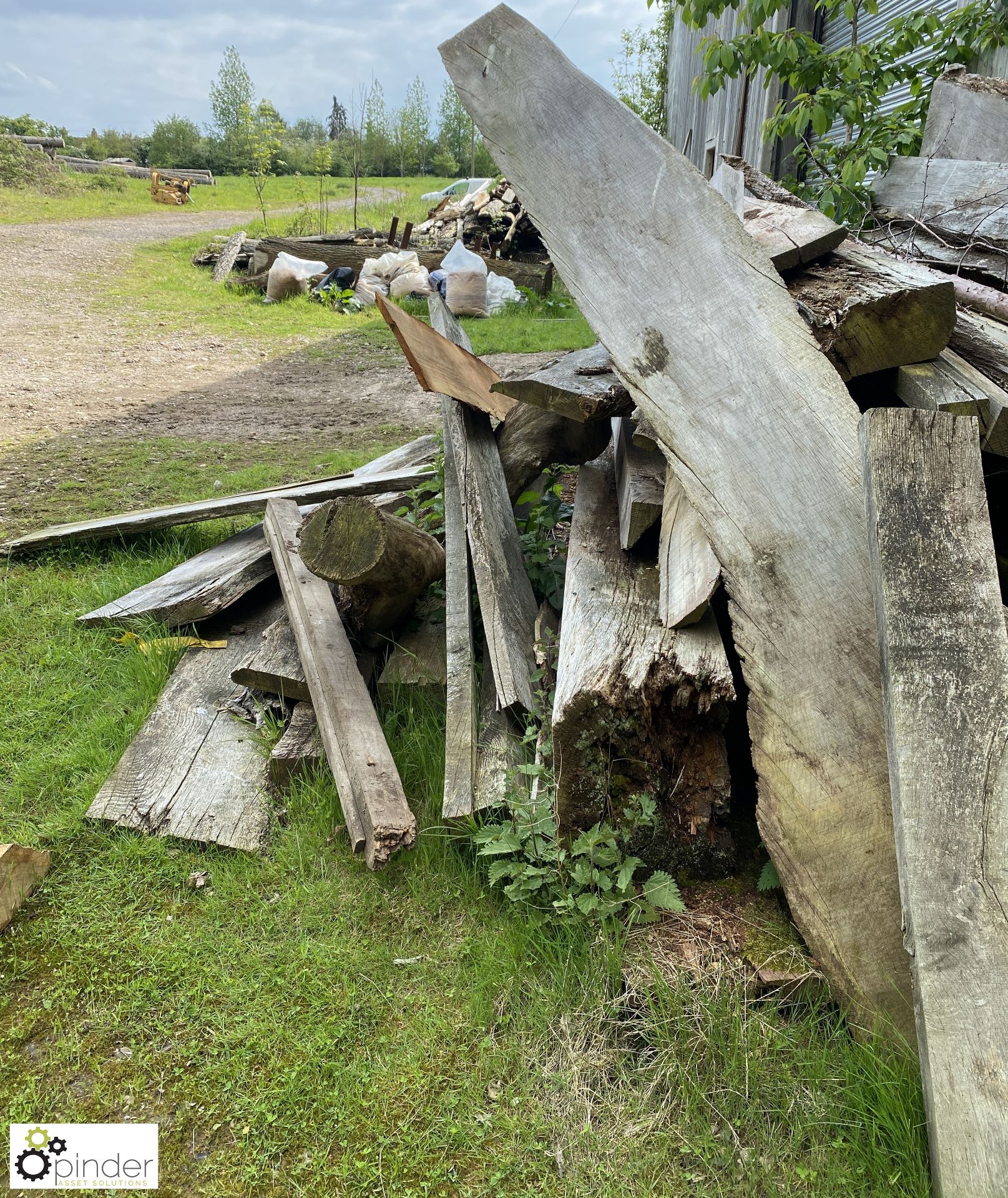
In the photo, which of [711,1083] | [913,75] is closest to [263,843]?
[711,1083]

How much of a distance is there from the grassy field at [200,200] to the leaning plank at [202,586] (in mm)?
14617

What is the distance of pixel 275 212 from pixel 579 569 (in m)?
22.3

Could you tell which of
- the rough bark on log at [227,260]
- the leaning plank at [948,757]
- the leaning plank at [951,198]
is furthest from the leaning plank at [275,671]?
the rough bark on log at [227,260]

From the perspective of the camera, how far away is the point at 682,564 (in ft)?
7.52

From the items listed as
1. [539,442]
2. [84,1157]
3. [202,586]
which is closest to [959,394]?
[539,442]

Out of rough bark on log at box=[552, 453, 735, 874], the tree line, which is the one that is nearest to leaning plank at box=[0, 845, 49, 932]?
rough bark on log at box=[552, 453, 735, 874]

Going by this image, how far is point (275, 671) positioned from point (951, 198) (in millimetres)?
3380

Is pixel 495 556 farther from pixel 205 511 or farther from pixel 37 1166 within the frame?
pixel 37 1166

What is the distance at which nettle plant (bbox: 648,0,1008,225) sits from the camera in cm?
436

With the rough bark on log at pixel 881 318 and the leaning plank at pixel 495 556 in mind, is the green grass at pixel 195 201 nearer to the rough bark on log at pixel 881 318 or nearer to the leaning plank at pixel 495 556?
the leaning plank at pixel 495 556

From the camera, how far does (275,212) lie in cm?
2167

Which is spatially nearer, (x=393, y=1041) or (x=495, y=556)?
(x=393, y=1041)

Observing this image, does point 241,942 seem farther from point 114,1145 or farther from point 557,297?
point 557,297

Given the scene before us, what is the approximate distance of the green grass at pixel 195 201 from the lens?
19.9 meters
